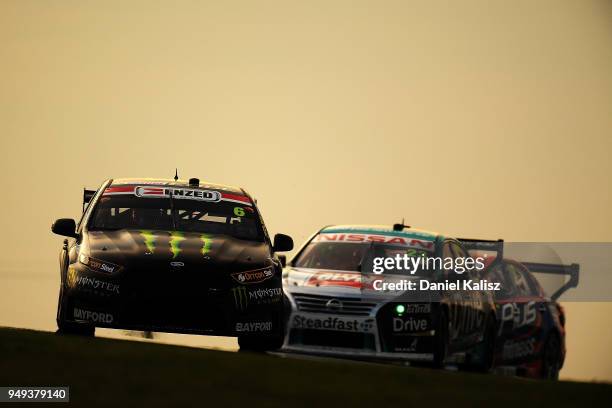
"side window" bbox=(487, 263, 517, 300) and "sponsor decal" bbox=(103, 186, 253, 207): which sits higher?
"sponsor decal" bbox=(103, 186, 253, 207)

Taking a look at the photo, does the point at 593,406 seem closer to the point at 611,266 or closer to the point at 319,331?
the point at 319,331

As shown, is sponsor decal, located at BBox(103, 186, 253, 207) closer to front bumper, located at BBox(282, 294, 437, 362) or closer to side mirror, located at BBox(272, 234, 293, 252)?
side mirror, located at BBox(272, 234, 293, 252)

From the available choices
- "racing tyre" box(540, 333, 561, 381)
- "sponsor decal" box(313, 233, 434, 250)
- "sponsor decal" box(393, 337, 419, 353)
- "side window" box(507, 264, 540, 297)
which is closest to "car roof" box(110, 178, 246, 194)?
"sponsor decal" box(313, 233, 434, 250)

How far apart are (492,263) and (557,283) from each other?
91.6 inches

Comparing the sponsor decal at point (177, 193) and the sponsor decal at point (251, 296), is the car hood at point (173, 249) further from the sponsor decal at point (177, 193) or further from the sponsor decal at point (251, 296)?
the sponsor decal at point (177, 193)

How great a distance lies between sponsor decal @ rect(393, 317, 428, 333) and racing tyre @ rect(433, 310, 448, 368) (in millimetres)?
146

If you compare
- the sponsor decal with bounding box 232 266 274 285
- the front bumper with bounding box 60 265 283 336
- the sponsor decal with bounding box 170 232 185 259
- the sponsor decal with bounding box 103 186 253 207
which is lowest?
the front bumper with bounding box 60 265 283 336

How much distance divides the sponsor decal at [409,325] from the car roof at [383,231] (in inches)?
76.6

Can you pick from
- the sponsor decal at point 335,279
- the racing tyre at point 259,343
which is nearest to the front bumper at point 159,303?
the racing tyre at point 259,343

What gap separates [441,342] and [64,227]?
384cm

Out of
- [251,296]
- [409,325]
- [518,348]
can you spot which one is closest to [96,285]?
[251,296]

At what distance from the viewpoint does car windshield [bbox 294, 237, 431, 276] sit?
1994 centimetres

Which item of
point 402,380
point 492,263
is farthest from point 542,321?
point 402,380

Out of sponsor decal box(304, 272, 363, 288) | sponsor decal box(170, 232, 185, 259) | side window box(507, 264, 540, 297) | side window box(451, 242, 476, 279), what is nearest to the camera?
sponsor decal box(170, 232, 185, 259)
